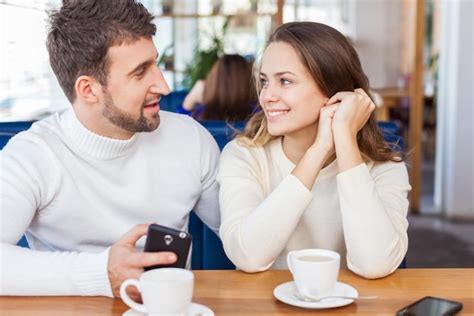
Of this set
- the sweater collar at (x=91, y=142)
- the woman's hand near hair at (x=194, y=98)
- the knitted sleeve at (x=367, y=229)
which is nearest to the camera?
the knitted sleeve at (x=367, y=229)

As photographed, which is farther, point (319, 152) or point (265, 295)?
point (319, 152)

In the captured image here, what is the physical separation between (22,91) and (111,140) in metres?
1.65

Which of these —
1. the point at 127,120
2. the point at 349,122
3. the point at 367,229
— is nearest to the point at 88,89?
the point at 127,120

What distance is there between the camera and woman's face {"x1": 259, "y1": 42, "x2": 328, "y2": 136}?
69.1 inches

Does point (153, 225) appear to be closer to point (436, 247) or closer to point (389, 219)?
point (389, 219)

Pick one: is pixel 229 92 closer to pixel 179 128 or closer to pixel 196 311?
pixel 179 128

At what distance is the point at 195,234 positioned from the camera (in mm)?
2168

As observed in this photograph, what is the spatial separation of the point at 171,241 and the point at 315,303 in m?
0.28

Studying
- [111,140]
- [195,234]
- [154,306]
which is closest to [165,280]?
[154,306]

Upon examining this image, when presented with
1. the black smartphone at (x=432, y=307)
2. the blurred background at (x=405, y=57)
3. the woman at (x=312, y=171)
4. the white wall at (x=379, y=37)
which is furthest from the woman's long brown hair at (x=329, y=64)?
the white wall at (x=379, y=37)

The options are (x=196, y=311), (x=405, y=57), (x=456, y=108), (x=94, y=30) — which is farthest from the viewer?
(x=405, y=57)

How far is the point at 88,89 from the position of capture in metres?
1.74

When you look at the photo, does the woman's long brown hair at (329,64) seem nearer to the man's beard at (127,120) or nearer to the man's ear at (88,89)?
the man's beard at (127,120)

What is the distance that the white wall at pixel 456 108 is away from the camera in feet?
16.3
